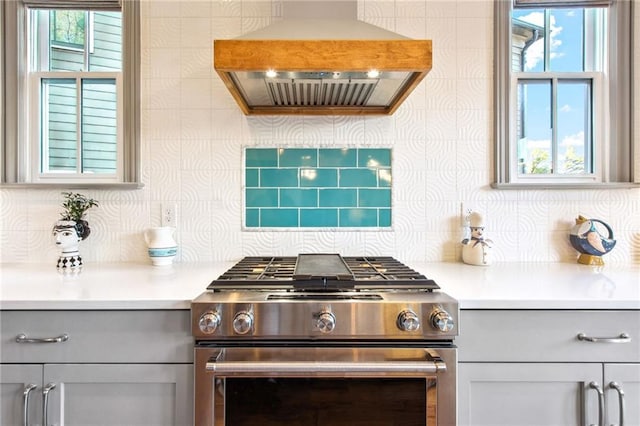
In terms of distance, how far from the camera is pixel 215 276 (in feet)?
4.47

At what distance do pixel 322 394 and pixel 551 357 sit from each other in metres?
0.72

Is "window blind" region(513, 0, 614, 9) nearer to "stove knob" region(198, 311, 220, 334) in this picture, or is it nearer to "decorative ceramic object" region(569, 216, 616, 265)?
"decorative ceramic object" region(569, 216, 616, 265)

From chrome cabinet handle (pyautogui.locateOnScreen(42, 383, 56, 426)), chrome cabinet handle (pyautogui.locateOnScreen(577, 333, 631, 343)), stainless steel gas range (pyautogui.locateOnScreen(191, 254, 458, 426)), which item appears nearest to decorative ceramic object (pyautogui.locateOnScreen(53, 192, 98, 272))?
chrome cabinet handle (pyautogui.locateOnScreen(42, 383, 56, 426))

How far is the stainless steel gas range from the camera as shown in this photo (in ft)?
3.24

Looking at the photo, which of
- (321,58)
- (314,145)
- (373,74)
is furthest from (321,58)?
(314,145)

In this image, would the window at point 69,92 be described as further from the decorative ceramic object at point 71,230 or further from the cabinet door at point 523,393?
the cabinet door at point 523,393

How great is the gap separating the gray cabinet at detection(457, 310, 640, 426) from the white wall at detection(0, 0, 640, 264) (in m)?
0.70

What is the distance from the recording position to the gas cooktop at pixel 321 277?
3.60ft

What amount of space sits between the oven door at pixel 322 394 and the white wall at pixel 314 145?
760 mm

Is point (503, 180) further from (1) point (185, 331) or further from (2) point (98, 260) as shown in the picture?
(2) point (98, 260)

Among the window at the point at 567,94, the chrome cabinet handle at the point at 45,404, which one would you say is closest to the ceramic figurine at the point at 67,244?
the chrome cabinet handle at the point at 45,404

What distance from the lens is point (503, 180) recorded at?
1690 millimetres

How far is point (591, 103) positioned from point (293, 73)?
1641 millimetres

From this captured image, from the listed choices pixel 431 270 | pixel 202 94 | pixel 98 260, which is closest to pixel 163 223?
pixel 98 260
